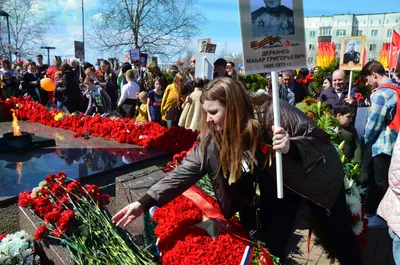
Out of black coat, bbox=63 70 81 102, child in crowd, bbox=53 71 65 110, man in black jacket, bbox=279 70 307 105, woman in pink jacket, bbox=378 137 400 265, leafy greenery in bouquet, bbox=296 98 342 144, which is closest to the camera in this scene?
woman in pink jacket, bbox=378 137 400 265

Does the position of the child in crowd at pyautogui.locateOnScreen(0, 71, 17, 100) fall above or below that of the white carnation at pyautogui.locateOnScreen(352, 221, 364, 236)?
above

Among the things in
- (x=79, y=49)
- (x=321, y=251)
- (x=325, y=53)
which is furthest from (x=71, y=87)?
(x=325, y=53)

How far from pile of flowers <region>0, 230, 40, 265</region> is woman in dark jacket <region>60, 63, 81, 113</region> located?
6798mm

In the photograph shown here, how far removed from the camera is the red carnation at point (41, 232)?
2346 millimetres

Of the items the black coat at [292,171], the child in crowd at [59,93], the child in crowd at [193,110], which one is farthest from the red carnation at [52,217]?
the child in crowd at [59,93]

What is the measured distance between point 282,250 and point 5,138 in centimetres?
522

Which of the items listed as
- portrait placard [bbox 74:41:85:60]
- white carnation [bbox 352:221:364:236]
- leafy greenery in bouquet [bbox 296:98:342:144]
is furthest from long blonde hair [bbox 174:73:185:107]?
portrait placard [bbox 74:41:85:60]

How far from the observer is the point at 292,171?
2.19m

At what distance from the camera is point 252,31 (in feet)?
6.77

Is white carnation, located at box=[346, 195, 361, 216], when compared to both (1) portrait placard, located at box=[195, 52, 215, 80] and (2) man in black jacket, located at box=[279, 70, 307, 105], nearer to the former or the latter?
(2) man in black jacket, located at box=[279, 70, 307, 105]

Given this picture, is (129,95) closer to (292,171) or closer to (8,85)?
(8,85)

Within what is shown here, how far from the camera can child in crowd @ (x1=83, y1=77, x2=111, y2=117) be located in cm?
789

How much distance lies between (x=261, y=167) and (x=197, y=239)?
590mm

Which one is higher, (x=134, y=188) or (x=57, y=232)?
(x=134, y=188)
